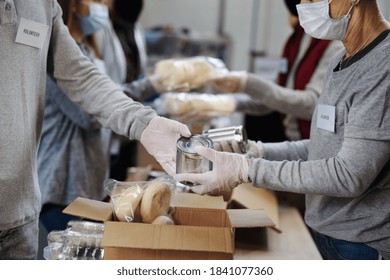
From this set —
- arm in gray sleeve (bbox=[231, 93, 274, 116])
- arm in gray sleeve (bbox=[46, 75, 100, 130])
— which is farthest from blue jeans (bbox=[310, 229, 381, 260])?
arm in gray sleeve (bbox=[231, 93, 274, 116])

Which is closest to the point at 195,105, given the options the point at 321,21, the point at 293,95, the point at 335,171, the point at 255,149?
the point at 293,95

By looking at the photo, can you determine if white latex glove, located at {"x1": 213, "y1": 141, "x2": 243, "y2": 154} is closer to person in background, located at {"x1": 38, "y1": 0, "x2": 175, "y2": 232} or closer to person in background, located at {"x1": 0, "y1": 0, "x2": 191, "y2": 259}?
person in background, located at {"x1": 0, "y1": 0, "x2": 191, "y2": 259}

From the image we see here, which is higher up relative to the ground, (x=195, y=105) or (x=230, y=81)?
(x=230, y=81)

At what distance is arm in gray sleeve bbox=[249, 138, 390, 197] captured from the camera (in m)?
0.97

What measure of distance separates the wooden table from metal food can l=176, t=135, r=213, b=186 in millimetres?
380

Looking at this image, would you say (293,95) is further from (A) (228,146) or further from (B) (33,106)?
(B) (33,106)

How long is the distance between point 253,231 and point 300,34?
1097mm

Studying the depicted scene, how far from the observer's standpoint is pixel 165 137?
116 cm

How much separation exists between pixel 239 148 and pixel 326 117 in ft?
0.86

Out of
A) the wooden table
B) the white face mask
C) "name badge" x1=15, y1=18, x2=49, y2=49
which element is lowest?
the wooden table

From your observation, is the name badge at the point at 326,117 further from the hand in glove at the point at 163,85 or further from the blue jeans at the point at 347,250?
the hand in glove at the point at 163,85

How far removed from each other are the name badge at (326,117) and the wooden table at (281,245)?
468mm

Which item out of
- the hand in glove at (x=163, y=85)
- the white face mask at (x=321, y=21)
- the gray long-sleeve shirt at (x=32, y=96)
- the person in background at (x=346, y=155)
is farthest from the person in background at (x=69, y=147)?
the white face mask at (x=321, y=21)

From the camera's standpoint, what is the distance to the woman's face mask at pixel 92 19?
1.76 metres
